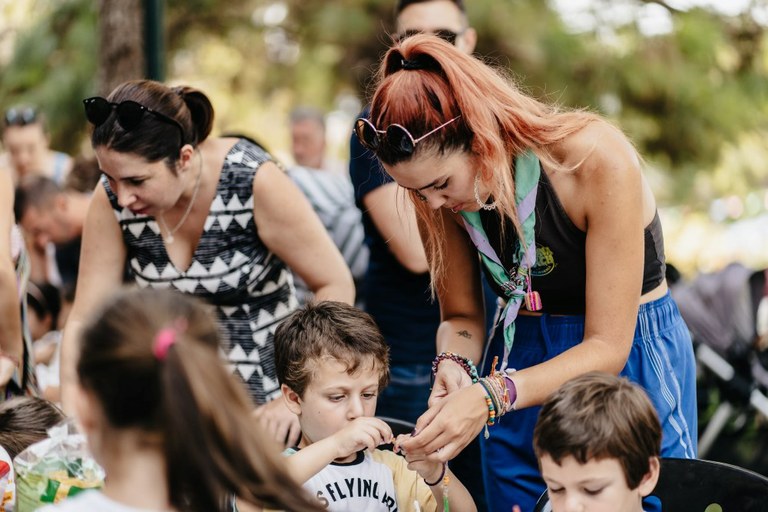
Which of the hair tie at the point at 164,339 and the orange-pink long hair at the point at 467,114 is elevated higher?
the orange-pink long hair at the point at 467,114

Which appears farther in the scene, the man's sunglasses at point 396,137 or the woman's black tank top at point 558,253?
the woman's black tank top at point 558,253

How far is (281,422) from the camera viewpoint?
282 cm

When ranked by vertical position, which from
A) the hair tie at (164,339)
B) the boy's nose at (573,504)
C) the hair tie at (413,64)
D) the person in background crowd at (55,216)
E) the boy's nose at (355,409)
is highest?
the hair tie at (413,64)

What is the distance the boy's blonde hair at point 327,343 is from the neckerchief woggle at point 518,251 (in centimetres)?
35

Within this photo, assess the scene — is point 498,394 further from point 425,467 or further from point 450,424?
point 425,467

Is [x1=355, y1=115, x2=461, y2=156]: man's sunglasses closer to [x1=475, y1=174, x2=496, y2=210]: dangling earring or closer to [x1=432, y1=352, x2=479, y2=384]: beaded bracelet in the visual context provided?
[x1=475, y1=174, x2=496, y2=210]: dangling earring

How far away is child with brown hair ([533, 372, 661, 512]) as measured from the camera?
2.18m

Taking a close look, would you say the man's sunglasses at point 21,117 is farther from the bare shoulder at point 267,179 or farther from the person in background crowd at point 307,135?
the bare shoulder at point 267,179

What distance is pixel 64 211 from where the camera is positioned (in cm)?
534

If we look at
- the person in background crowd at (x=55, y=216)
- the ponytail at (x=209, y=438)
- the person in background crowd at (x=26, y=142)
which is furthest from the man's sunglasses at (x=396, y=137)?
the person in background crowd at (x=26, y=142)

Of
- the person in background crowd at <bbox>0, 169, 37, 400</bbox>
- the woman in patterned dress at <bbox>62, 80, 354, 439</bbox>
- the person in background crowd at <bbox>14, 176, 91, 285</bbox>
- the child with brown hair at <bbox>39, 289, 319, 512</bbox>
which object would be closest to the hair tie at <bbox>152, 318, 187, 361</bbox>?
the child with brown hair at <bbox>39, 289, 319, 512</bbox>

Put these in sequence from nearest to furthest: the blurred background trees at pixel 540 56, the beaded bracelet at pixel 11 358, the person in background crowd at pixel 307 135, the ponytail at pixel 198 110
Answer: the ponytail at pixel 198 110, the beaded bracelet at pixel 11 358, the person in background crowd at pixel 307 135, the blurred background trees at pixel 540 56

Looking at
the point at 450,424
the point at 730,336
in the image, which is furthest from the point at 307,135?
the point at 450,424

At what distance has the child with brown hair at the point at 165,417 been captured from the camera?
5.19ft
